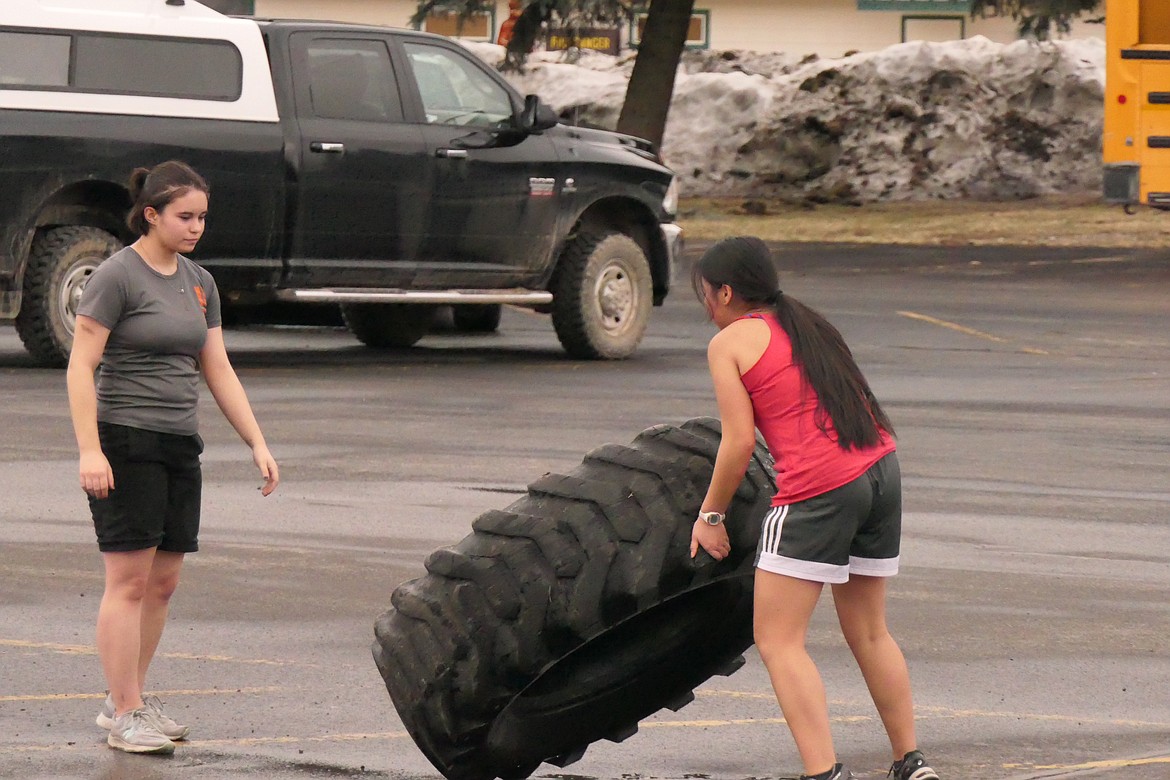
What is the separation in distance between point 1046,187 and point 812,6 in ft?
41.5

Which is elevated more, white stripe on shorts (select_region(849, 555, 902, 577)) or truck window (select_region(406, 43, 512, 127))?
truck window (select_region(406, 43, 512, 127))

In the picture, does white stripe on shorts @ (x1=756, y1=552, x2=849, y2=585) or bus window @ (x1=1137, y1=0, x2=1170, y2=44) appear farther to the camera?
bus window @ (x1=1137, y1=0, x2=1170, y2=44)

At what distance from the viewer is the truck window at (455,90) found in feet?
47.7

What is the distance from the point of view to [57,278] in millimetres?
13297

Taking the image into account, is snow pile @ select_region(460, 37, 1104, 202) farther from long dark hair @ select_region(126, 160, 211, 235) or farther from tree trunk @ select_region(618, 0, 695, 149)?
long dark hair @ select_region(126, 160, 211, 235)

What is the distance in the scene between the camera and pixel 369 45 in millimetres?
14367

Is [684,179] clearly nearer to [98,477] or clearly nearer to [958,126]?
[958,126]

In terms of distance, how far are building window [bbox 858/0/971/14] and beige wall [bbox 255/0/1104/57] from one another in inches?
10.8

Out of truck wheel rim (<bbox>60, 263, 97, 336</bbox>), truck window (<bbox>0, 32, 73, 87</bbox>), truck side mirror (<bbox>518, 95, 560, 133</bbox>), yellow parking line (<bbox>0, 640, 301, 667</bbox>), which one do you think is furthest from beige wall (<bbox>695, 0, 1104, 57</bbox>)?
yellow parking line (<bbox>0, 640, 301, 667</bbox>)

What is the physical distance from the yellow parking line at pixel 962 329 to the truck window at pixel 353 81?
17.4 feet

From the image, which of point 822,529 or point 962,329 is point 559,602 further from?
point 962,329

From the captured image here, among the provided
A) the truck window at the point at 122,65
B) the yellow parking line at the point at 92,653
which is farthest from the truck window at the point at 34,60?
the yellow parking line at the point at 92,653

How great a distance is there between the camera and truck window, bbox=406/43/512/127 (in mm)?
14539

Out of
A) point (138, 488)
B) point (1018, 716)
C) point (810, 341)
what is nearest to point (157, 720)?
point (138, 488)
